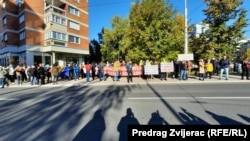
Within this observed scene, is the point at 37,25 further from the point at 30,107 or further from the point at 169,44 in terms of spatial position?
the point at 30,107

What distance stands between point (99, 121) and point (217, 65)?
1710cm

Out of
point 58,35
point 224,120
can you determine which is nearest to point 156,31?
Answer: point 224,120

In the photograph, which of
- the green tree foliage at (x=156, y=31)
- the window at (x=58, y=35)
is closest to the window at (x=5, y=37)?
the window at (x=58, y=35)

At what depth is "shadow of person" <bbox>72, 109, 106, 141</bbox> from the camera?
202 inches

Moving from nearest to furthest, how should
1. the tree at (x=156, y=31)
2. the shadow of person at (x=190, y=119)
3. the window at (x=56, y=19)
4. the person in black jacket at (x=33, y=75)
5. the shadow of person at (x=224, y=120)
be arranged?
the shadow of person at (x=224, y=120)
the shadow of person at (x=190, y=119)
the person in black jacket at (x=33, y=75)
the tree at (x=156, y=31)
the window at (x=56, y=19)

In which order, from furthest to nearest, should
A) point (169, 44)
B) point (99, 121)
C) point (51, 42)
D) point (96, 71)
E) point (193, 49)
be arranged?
point (51, 42)
point (193, 49)
point (96, 71)
point (169, 44)
point (99, 121)

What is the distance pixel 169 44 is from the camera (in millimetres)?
20516

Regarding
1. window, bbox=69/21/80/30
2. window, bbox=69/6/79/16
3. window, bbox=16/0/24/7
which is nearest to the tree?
window, bbox=16/0/24/7

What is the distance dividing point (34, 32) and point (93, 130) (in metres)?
36.2

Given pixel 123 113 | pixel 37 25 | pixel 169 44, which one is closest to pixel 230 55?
pixel 169 44

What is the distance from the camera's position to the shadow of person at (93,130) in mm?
5137

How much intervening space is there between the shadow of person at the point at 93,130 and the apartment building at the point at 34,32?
106 feet

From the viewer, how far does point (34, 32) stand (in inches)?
1508

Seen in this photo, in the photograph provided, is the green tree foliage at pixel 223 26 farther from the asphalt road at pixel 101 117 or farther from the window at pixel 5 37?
the window at pixel 5 37
